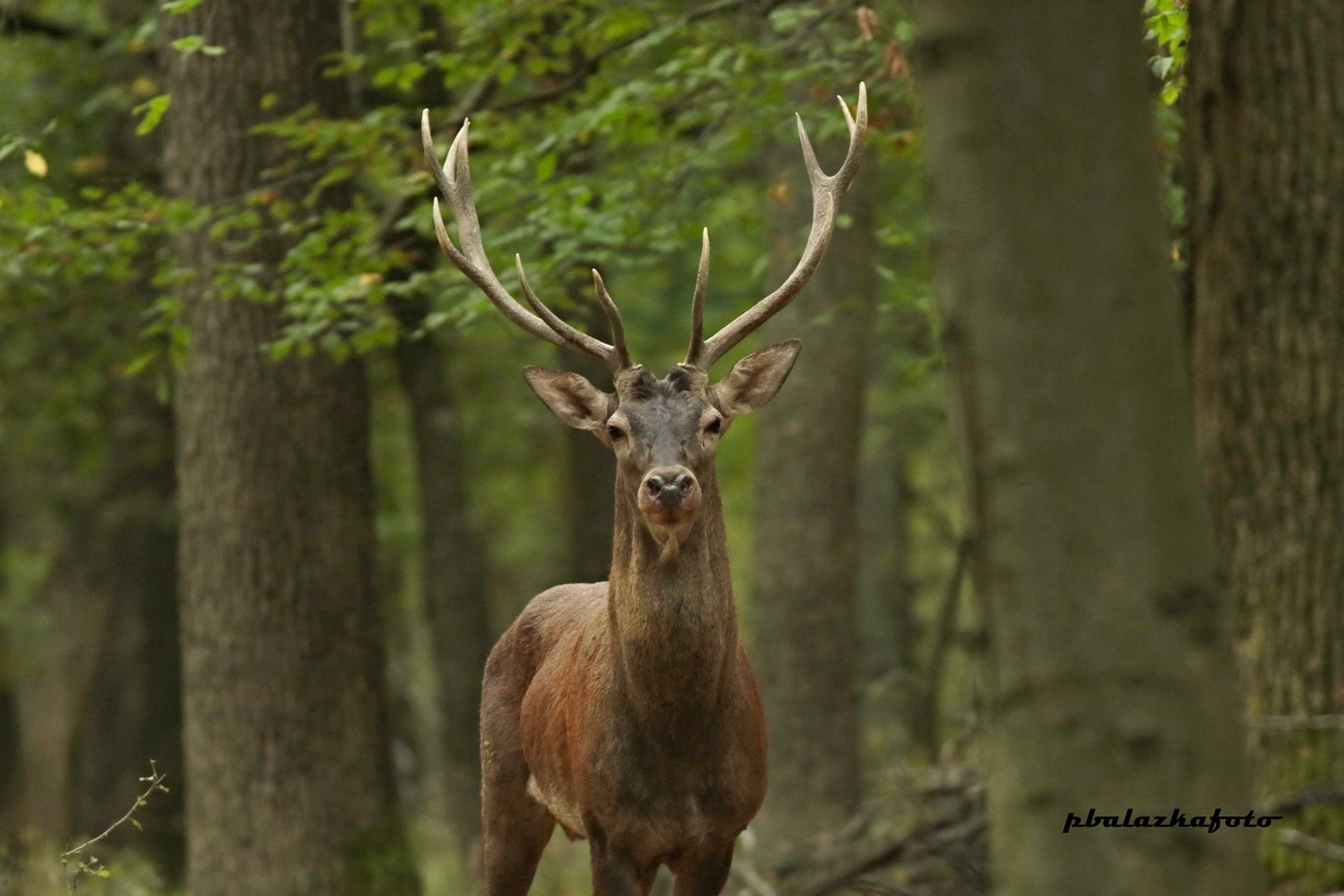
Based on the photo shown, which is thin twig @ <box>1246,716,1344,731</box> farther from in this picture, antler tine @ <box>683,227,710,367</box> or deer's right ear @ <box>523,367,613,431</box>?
deer's right ear @ <box>523,367,613,431</box>

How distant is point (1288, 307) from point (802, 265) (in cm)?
221

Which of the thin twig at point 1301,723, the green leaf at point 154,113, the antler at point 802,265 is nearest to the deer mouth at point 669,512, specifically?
the antler at point 802,265

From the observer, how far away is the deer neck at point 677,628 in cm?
→ 602

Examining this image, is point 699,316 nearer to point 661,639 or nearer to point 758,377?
point 758,377

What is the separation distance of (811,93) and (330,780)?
14.4 ft

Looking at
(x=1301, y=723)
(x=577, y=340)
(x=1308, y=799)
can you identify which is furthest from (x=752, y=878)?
(x=1308, y=799)

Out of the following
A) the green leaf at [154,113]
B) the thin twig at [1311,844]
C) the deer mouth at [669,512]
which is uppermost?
the green leaf at [154,113]

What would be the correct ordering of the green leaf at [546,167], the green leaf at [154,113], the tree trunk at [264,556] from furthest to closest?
the tree trunk at [264,556], the green leaf at [546,167], the green leaf at [154,113]

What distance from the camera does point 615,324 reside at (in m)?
6.38

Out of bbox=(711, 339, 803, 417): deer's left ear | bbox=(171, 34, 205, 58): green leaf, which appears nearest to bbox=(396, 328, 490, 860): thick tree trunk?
bbox=(171, 34, 205, 58): green leaf

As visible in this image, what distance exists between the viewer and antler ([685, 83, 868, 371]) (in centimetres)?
652

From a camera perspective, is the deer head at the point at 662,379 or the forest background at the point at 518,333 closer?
the forest background at the point at 518,333

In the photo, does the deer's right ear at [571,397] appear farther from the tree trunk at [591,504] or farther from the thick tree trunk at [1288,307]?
the tree trunk at [591,504]

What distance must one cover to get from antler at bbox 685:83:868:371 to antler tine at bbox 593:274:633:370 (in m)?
0.23
